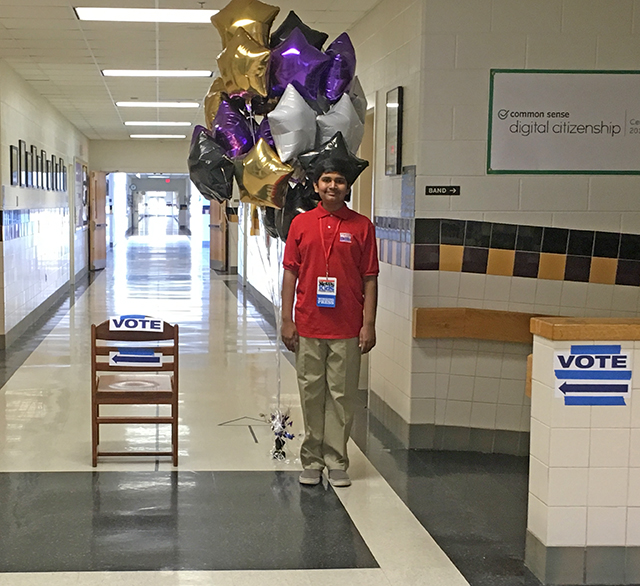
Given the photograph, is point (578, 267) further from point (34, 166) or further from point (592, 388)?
point (34, 166)

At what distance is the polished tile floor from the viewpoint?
3.31 metres

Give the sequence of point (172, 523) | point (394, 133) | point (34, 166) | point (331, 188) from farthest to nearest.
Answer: point (34, 166) < point (394, 133) < point (331, 188) < point (172, 523)

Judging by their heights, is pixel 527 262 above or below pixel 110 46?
below

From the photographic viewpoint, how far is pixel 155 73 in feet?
30.8

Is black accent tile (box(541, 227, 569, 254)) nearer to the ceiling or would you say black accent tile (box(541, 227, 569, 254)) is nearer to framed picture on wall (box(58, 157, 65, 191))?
the ceiling

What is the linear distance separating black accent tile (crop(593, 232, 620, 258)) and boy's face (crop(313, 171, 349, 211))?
1680mm

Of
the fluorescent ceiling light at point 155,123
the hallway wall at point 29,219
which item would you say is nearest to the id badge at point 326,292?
the hallway wall at point 29,219

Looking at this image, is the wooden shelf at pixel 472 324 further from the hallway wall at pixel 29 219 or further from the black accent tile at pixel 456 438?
the hallway wall at pixel 29 219

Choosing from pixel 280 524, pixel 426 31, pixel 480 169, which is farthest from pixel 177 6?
pixel 280 524

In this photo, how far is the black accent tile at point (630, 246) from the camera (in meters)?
4.96

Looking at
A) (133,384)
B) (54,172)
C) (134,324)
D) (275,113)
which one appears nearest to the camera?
(275,113)

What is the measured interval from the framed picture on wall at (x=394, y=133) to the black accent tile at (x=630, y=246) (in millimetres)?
1373

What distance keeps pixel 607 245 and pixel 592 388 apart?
2.05 metres

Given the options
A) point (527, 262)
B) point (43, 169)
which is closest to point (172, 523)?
point (527, 262)
